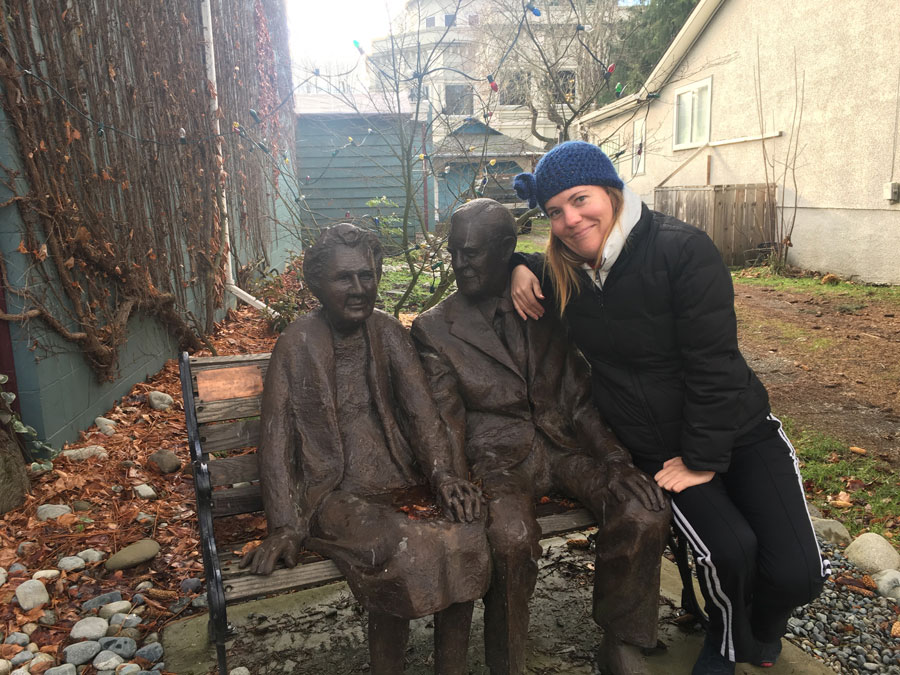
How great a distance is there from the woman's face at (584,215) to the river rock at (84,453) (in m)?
3.17

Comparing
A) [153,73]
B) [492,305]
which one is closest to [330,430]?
[492,305]

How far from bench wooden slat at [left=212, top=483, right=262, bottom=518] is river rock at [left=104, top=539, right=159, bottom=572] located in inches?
37.0

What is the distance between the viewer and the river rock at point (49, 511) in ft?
11.8

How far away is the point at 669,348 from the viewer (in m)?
2.57

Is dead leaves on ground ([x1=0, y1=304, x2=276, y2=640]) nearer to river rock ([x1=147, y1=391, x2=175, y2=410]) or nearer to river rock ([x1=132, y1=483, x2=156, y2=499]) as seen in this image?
river rock ([x1=132, y1=483, x2=156, y2=499])

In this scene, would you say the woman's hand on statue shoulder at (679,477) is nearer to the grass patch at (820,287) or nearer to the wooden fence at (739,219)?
the grass patch at (820,287)

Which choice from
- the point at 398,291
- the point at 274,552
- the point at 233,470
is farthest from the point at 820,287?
the point at 274,552

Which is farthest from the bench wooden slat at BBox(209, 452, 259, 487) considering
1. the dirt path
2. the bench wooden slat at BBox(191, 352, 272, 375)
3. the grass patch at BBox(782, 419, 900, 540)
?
the dirt path

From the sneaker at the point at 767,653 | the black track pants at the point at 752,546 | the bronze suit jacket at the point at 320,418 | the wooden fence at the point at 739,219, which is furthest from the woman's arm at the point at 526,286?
the wooden fence at the point at 739,219

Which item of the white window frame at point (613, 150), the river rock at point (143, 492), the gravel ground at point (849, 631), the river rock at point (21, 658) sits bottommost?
the gravel ground at point (849, 631)

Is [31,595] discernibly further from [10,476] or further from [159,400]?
[159,400]

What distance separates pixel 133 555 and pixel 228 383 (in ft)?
3.78

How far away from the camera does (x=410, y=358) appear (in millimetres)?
2791

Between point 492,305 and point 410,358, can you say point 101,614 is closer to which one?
point 410,358
